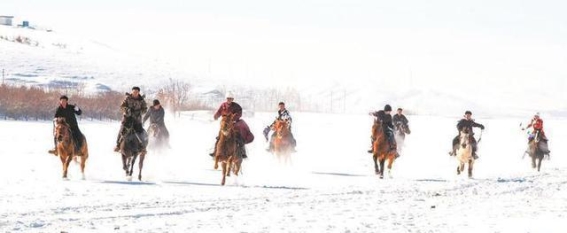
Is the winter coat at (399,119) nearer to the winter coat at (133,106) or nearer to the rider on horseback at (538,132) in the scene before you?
the rider on horseback at (538,132)

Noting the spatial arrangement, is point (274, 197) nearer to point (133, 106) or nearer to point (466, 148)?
point (133, 106)

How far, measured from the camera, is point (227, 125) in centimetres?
2008

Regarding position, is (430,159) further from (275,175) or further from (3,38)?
(3,38)

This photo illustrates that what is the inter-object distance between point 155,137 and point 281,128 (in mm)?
4850

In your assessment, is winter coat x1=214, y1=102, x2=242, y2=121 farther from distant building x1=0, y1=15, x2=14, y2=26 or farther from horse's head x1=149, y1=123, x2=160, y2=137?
distant building x1=0, y1=15, x2=14, y2=26

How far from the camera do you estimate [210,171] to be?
26.2m

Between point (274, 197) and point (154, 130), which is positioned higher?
point (154, 130)

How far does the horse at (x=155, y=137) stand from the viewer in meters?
24.2

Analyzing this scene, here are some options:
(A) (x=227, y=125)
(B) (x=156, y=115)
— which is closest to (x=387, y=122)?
(A) (x=227, y=125)

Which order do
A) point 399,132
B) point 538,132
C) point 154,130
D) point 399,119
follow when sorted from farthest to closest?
point 399,132
point 399,119
point 538,132
point 154,130

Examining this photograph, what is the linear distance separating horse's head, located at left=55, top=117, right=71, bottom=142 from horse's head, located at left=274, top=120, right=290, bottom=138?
28.8 ft

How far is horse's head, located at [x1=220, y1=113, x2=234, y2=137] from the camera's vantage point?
19969 millimetres

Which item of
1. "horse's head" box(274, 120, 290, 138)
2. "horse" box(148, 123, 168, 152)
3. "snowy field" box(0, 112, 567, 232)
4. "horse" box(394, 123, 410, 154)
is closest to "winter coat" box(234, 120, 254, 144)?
"snowy field" box(0, 112, 567, 232)

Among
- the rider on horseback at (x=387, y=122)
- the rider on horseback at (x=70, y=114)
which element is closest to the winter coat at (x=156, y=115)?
the rider on horseback at (x=70, y=114)
